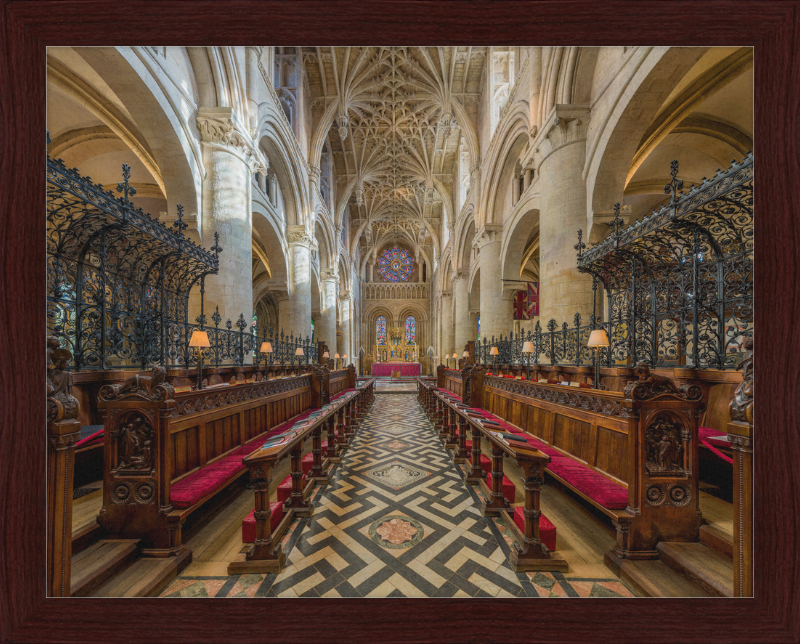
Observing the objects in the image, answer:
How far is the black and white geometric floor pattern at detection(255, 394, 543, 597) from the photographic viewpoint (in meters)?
1.80

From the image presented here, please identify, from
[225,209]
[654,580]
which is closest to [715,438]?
[654,580]

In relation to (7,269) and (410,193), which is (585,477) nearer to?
(7,269)

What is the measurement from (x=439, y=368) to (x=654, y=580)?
8.70 m

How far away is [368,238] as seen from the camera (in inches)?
1058

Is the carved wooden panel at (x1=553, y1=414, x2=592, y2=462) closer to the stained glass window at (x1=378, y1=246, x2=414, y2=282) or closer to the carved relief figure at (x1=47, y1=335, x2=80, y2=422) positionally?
the carved relief figure at (x1=47, y1=335, x2=80, y2=422)

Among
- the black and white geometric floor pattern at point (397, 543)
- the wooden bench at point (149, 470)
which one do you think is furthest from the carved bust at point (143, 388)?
the black and white geometric floor pattern at point (397, 543)

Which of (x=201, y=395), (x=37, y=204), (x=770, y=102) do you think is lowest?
(x=201, y=395)

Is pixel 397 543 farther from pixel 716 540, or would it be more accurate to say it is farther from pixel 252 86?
pixel 252 86

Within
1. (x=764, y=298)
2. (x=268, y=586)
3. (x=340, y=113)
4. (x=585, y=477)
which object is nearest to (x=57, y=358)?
(x=268, y=586)

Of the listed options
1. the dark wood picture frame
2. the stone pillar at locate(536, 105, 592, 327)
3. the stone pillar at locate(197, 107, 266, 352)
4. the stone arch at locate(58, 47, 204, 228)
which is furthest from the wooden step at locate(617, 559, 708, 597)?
the stone arch at locate(58, 47, 204, 228)

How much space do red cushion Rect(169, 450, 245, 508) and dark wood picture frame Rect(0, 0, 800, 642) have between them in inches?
54.6
